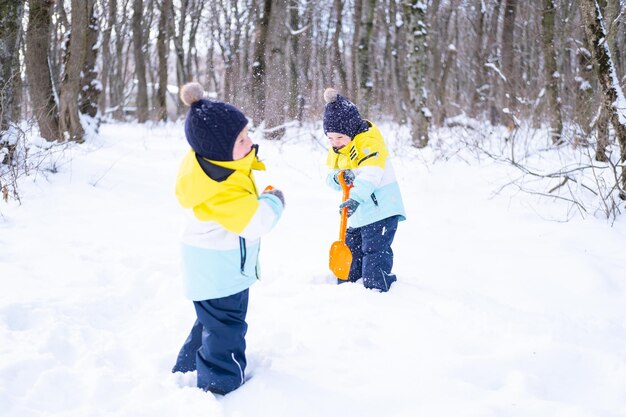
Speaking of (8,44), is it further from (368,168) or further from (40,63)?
(368,168)

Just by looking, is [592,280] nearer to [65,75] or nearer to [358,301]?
[358,301]

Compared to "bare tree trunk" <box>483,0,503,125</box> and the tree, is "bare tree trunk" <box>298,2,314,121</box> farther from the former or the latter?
"bare tree trunk" <box>483,0,503,125</box>

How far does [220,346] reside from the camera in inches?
92.4

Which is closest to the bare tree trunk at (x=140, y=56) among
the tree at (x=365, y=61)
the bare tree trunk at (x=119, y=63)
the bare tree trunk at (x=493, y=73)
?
the bare tree trunk at (x=119, y=63)

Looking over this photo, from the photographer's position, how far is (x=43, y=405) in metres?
2.21

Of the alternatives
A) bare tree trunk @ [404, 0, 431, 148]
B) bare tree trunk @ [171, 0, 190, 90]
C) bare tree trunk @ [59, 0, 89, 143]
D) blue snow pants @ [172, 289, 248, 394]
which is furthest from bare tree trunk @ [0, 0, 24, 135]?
bare tree trunk @ [171, 0, 190, 90]

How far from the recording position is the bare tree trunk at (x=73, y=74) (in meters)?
8.48

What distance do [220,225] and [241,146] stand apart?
35 cm

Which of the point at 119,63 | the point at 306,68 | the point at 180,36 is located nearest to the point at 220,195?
the point at 306,68

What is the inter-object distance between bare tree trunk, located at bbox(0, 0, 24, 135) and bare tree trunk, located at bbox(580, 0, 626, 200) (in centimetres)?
526

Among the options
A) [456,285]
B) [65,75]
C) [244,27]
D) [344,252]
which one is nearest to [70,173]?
[65,75]

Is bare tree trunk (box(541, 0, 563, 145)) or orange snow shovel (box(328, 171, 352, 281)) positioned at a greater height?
bare tree trunk (box(541, 0, 563, 145))

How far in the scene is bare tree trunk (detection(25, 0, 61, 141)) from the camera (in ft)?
24.3

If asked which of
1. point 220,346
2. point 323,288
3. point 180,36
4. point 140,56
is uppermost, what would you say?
point 180,36
